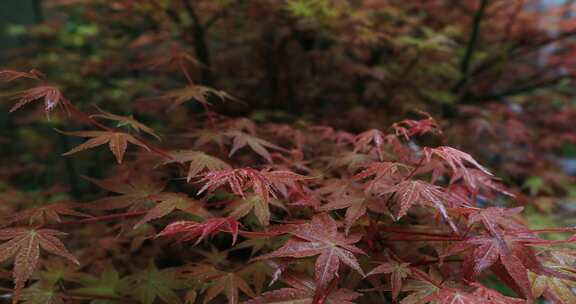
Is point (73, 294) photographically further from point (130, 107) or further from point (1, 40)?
point (1, 40)

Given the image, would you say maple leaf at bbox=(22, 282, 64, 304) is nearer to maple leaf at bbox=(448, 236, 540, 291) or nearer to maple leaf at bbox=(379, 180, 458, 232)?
maple leaf at bbox=(379, 180, 458, 232)

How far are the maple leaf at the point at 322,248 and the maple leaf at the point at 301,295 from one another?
0.05 m

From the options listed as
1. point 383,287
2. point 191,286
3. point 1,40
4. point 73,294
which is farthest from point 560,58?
point 1,40

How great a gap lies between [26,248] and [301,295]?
2.18 feet

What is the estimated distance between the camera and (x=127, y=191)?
4.35 ft

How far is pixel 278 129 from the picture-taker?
2002mm

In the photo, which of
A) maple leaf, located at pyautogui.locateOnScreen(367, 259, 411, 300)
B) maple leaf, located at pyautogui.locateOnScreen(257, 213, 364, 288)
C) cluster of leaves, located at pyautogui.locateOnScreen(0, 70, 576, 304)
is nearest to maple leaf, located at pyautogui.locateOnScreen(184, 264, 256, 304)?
cluster of leaves, located at pyautogui.locateOnScreen(0, 70, 576, 304)

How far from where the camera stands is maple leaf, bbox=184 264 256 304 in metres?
1.13

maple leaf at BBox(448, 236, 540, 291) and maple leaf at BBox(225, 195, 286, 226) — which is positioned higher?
maple leaf at BBox(448, 236, 540, 291)

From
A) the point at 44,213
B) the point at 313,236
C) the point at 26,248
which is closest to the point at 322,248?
the point at 313,236

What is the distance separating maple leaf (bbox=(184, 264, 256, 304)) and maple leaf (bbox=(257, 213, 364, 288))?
8.7 inches

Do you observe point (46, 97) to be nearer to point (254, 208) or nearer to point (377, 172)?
point (254, 208)

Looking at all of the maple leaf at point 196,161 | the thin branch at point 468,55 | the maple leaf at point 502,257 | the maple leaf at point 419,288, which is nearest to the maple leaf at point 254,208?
the maple leaf at point 196,161

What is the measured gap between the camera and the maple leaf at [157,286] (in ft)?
4.17
